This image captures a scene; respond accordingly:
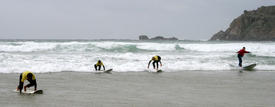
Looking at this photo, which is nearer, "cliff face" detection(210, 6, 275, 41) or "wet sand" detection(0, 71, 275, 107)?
"wet sand" detection(0, 71, 275, 107)

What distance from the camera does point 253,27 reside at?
105 m

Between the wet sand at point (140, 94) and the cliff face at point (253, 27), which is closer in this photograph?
the wet sand at point (140, 94)

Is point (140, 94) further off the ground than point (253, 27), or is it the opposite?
point (253, 27)

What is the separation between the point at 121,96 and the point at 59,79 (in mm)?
4492

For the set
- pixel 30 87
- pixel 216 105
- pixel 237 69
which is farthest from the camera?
pixel 237 69

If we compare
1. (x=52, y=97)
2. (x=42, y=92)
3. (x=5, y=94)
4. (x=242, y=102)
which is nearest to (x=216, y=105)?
(x=242, y=102)

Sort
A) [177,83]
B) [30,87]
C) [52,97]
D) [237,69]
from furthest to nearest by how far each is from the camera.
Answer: [237,69] < [177,83] < [30,87] < [52,97]

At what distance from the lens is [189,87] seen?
10.9m

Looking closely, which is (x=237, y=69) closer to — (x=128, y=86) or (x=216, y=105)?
(x=128, y=86)

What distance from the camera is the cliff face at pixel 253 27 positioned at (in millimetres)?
102250

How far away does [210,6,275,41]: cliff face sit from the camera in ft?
335

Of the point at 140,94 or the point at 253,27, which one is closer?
the point at 140,94

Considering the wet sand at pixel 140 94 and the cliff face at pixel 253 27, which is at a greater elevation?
the cliff face at pixel 253 27

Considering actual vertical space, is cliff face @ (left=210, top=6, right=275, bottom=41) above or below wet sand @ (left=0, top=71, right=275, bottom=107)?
above
